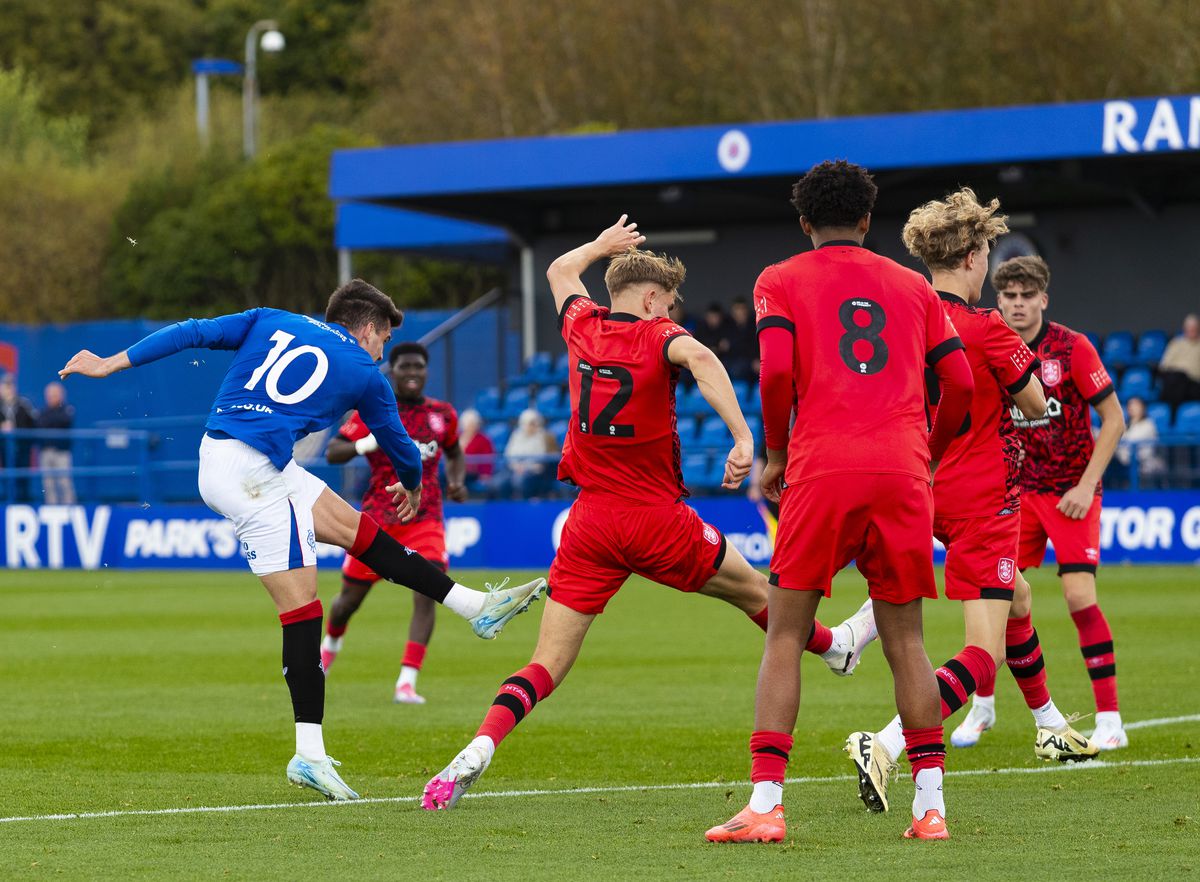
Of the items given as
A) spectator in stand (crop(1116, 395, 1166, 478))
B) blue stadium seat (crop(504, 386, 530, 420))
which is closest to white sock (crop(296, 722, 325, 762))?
spectator in stand (crop(1116, 395, 1166, 478))

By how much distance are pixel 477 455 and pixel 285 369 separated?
17486 millimetres

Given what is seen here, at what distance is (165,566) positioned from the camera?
2677cm

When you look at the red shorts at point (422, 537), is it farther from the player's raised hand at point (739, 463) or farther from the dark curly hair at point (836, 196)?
the dark curly hair at point (836, 196)

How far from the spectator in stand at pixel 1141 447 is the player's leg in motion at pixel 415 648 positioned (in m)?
12.7

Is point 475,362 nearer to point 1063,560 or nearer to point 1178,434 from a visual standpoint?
point 1178,434

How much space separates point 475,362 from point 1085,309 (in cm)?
1113

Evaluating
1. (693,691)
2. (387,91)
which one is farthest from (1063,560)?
(387,91)

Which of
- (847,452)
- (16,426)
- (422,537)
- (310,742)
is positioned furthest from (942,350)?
(16,426)

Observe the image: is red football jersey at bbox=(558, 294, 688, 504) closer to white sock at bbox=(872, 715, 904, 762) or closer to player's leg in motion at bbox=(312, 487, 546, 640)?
player's leg in motion at bbox=(312, 487, 546, 640)

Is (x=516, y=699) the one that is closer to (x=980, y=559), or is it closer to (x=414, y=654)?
(x=980, y=559)

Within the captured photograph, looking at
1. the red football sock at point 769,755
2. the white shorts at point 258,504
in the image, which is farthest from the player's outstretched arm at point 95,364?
the red football sock at point 769,755

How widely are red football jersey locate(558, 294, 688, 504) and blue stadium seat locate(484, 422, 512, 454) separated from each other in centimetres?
2028

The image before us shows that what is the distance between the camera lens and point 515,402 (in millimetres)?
29312

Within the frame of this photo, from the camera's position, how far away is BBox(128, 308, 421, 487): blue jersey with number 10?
315 inches
